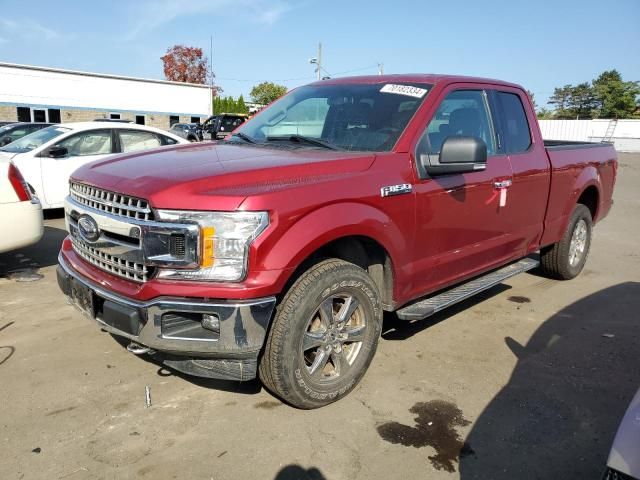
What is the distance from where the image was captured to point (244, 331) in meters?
2.62

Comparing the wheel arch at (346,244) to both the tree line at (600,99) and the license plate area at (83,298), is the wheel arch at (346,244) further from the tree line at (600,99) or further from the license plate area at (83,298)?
the tree line at (600,99)

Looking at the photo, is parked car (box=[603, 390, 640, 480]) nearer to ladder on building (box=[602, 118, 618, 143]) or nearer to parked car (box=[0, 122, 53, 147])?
parked car (box=[0, 122, 53, 147])

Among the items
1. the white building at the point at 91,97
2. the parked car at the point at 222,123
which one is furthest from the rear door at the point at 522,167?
the white building at the point at 91,97

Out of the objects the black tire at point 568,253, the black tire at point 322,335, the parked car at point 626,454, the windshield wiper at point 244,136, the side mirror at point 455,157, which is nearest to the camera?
the parked car at point 626,454

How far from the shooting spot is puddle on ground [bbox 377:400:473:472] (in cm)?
275

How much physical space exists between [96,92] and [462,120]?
124 feet

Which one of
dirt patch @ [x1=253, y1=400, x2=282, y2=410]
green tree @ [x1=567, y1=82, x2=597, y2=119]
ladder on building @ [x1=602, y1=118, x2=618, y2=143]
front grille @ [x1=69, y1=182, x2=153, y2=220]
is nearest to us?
front grille @ [x1=69, y1=182, x2=153, y2=220]

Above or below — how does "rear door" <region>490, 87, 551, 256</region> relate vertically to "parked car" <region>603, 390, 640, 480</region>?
above

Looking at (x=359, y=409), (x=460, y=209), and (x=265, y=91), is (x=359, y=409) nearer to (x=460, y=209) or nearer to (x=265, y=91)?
(x=460, y=209)

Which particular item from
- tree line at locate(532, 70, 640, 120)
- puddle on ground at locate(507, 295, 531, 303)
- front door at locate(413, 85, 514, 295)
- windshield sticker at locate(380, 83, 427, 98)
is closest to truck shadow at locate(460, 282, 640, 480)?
puddle on ground at locate(507, 295, 531, 303)

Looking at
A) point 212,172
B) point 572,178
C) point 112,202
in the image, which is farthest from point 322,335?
point 572,178

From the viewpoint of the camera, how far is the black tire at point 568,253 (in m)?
5.68

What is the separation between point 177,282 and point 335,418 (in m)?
1.22

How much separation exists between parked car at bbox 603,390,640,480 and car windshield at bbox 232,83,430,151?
2.15 meters
